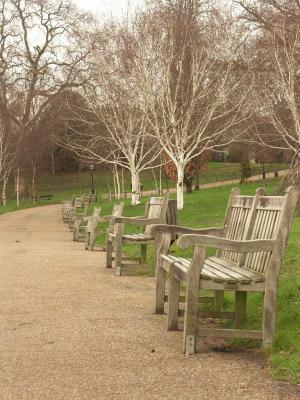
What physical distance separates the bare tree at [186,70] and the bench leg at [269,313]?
918 inches

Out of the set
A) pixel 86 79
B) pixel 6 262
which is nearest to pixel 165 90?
pixel 86 79

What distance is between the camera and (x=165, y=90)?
29.1 metres

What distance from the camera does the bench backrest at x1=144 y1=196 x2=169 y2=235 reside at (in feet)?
34.7

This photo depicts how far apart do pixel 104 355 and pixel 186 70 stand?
83.9 feet

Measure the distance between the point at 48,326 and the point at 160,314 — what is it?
4.29 feet

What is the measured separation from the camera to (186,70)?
98.0ft

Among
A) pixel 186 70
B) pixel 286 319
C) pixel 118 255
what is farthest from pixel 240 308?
pixel 186 70

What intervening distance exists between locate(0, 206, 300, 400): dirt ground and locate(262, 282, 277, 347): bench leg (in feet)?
0.63

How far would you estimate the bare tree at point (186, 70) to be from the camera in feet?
93.8

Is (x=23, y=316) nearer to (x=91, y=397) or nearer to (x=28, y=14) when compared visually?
(x=91, y=397)

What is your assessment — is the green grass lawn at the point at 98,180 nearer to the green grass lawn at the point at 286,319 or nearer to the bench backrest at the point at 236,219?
the green grass lawn at the point at 286,319

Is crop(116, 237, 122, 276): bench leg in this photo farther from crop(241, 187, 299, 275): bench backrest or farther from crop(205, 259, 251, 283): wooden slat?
crop(241, 187, 299, 275): bench backrest

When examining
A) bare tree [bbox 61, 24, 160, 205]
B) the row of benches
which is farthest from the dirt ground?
bare tree [bbox 61, 24, 160, 205]

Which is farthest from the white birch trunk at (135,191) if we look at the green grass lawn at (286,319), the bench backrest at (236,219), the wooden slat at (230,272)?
the wooden slat at (230,272)
